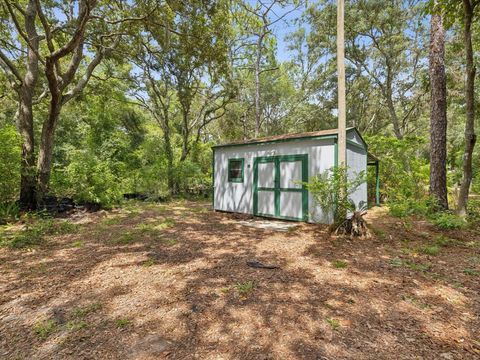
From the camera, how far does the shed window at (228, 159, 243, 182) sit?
26.7ft

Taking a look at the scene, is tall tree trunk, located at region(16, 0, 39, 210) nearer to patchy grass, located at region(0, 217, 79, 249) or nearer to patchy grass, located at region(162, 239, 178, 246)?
patchy grass, located at region(0, 217, 79, 249)

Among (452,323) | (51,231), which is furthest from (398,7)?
(51,231)

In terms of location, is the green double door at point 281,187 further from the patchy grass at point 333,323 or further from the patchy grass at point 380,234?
the patchy grass at point 333,323

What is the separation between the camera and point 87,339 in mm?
2139

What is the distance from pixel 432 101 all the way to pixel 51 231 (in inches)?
397

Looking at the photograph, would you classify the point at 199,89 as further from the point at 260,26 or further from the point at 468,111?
the point at 468,111

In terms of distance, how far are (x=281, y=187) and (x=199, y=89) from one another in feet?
33.9

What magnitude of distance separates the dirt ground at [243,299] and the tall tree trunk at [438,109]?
1.84 meters

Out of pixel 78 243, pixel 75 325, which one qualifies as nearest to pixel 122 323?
pixel 75 325

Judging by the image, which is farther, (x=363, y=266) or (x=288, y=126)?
(x=288, y=126)

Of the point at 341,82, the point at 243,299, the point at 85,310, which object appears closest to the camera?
the point at 85,310

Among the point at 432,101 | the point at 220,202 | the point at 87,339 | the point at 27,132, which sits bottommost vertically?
the point at 87,339

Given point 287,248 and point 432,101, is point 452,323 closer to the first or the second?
point 287,248

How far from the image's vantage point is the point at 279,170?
710cm
